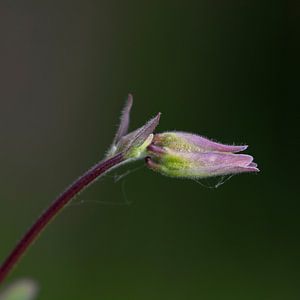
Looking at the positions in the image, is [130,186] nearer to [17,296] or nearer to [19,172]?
[19,172]

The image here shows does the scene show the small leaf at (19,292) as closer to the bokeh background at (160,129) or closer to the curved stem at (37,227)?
the curved stem at (37,227)

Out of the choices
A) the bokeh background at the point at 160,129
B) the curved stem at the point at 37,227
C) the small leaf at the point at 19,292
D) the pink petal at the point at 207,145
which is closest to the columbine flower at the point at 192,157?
the pink petal at the point at 207,145

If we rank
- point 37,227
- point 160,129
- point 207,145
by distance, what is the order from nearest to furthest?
1. point 37,227
2. point 207,145
3. point 160,129

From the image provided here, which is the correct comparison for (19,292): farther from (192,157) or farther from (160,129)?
(160,129)

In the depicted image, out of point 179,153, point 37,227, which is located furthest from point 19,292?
point 179,153

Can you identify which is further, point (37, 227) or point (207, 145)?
point (207, 145)

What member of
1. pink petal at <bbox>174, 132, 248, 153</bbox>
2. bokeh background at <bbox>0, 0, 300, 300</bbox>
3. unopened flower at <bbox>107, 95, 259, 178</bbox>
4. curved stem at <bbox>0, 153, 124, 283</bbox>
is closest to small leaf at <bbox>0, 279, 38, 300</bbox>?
curved stem at <bbox>0, 153, 124, 283</bbox>
